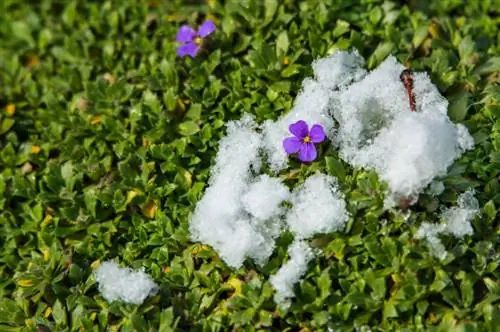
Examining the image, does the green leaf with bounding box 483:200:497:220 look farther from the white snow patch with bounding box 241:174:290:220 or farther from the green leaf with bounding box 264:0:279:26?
the green leaf with bounding box 264:0:279:26

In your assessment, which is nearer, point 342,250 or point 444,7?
point 342,250

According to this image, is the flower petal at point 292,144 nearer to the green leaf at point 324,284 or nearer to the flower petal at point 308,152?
the flower petal at point 308,152

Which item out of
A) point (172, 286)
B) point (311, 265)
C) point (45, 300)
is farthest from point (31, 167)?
point (311, 265)

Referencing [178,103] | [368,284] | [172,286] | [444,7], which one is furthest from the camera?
[444,7]

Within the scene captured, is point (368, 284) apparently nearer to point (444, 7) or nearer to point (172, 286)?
point (172, 286)

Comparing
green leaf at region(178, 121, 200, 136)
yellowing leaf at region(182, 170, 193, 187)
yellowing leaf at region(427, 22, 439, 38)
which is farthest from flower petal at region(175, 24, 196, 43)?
yellowing leaf at region(427, 22, 439, 38)

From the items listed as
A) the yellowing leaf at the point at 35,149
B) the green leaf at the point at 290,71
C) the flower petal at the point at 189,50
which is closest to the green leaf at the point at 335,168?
the green leaf at the point at 290,71

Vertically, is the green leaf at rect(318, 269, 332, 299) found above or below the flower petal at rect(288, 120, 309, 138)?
below
